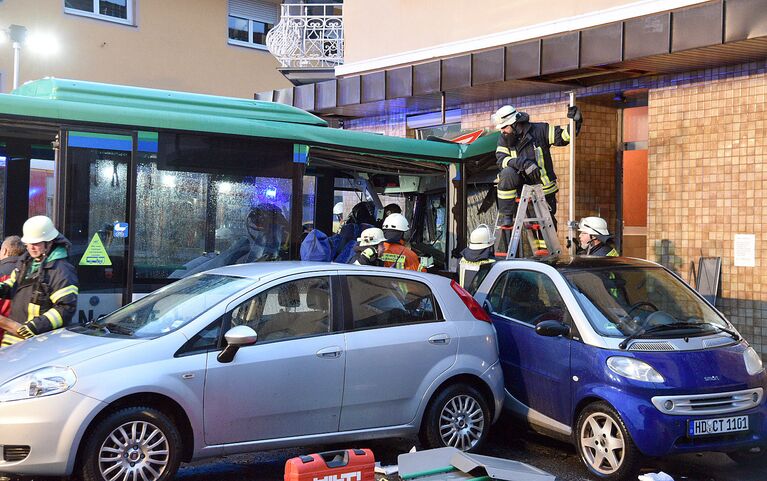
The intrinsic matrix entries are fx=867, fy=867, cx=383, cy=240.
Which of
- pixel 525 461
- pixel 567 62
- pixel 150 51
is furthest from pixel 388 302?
pixel 150 51

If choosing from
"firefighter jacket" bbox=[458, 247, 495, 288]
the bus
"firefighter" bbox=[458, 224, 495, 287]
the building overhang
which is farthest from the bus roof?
the building overhang

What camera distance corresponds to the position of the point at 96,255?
811cm

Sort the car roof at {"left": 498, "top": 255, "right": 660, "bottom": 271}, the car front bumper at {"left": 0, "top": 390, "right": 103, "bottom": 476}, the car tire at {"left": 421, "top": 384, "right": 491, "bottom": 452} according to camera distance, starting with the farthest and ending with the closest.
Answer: the car roof at {"left": 498, "top": 255, "right": 660, "bottom": 271} < the car tire at {"left": 421, "top": 384, "right": 491, "bottom": 452} < the car front bumper at {"left": 0, "top": 390, "right": 103, "bottom": 476}

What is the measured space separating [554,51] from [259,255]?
5044mm

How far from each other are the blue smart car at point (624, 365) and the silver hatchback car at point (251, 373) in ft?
1.46

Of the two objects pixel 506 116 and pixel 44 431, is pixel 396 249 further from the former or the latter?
pixel 44 431

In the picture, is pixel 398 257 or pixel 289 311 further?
pixel 398 257

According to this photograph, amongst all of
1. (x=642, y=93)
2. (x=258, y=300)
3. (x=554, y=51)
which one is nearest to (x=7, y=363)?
(x=258, y=300)

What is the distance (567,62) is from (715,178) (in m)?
2.40

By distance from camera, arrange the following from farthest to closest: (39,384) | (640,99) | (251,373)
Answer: (640,99) < (251,373) < (39,384)

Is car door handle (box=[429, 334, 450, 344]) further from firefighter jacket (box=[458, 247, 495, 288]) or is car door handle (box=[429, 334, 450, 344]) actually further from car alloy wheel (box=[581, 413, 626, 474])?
firefighter jacket (box=[458, 247, 495, 288])

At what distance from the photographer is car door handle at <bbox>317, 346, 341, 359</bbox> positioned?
243 inches

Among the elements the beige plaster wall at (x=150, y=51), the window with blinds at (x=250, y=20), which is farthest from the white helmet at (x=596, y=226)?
the window with blinds at (x=250, y=20)

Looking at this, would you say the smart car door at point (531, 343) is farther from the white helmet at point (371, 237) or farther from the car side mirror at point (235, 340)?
the car side mirror at point (235, 340)
